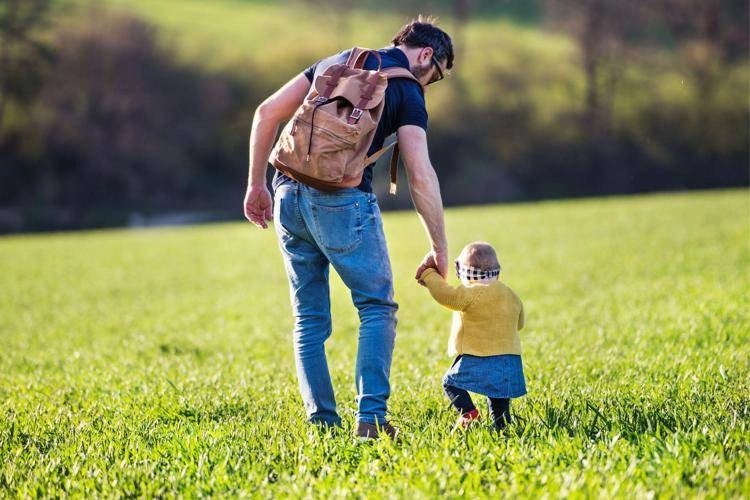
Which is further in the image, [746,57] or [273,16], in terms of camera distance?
[273,16]

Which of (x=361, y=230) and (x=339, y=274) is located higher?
(x=361, y=230)

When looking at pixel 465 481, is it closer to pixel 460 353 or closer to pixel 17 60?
pixel 460 353

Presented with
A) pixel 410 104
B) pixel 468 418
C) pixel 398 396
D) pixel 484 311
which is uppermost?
pixel 410 104

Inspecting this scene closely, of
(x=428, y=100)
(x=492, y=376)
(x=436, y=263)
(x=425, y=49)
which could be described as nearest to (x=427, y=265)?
(x=436, y=263)

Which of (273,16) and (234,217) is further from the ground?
(273,16)

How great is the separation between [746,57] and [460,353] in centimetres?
5157

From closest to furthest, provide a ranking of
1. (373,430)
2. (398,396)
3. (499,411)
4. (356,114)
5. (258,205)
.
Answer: (356,114) → (373,430) → (499,411) → (258,205) → (398,396)

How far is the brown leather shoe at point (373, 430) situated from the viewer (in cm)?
411

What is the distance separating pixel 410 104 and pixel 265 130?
83 cm

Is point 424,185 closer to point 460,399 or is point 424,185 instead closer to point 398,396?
point 460,399

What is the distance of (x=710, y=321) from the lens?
760 centimetres

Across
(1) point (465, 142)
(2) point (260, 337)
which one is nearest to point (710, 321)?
(2) point (260, 337)

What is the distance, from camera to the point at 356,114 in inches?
158

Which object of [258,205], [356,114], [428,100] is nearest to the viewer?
[356,114]
